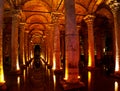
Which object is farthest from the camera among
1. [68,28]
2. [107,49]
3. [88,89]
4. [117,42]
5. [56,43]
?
[107,49]

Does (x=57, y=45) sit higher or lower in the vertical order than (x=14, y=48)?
higher

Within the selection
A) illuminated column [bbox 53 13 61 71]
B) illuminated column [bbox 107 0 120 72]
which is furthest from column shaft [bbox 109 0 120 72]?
illuminated column [bbox 53 13 61 71]

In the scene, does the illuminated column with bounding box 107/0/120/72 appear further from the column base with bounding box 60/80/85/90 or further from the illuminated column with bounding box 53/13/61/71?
the column base with bounding box 60/80/85/90

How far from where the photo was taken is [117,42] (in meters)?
17.4

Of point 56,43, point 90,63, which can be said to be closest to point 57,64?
point 56,43

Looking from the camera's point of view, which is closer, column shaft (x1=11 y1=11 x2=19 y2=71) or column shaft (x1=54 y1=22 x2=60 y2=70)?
column shaft (x1=11 y1=11 x2=19 y2=71)

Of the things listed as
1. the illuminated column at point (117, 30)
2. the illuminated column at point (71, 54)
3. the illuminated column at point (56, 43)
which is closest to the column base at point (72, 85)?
the illuminated column at point (71, 54)

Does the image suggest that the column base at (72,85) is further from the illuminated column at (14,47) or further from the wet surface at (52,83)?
the illuminated column at (14,47)

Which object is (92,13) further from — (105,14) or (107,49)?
(107,49)

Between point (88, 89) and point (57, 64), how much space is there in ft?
31.2

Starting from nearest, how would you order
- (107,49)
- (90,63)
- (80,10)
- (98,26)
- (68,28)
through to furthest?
(68,28), (90,63), (80,10), (98,26), (107,49)

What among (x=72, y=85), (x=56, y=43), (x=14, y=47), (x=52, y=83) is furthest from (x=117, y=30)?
(x=14, y=47)

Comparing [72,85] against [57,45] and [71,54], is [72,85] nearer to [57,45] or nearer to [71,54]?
[71,54]

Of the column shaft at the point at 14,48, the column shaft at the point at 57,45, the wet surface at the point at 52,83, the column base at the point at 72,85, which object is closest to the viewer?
the column base at the point at 72,85
